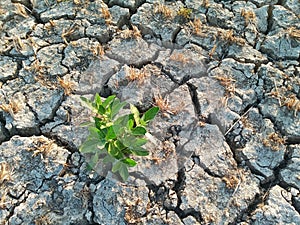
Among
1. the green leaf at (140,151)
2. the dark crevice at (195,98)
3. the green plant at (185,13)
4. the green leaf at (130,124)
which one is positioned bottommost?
the green leaf at (140,151)

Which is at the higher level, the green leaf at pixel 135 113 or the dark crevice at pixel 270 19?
the dark crevice at pixel 270 19

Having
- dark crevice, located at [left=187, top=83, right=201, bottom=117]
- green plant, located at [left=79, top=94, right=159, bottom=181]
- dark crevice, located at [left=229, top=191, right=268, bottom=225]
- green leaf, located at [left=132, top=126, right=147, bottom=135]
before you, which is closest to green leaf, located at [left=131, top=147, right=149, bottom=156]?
green plant, located at [left=79, top=94, right=159, bottom=181]

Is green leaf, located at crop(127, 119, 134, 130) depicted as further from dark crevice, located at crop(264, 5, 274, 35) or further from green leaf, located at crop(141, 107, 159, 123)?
dark crevice, located at crop(264, 5, 274, 35)

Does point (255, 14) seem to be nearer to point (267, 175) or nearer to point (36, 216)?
point (267, 175)

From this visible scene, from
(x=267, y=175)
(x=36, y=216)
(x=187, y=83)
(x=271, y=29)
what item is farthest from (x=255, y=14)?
(x=36, y=216)

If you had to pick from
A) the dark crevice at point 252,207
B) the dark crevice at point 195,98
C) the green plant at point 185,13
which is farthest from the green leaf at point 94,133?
the green plant at point 185,13

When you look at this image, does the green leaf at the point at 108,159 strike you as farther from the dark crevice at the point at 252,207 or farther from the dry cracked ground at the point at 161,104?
the dark crevice at the point at 252,207

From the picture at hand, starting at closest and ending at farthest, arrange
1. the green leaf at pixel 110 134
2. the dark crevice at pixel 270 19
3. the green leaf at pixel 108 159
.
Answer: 1. the green leaf at pixel 110 134
2. the green leaf at pixel 108 159
3. the dark crevice at pixel 270 19
